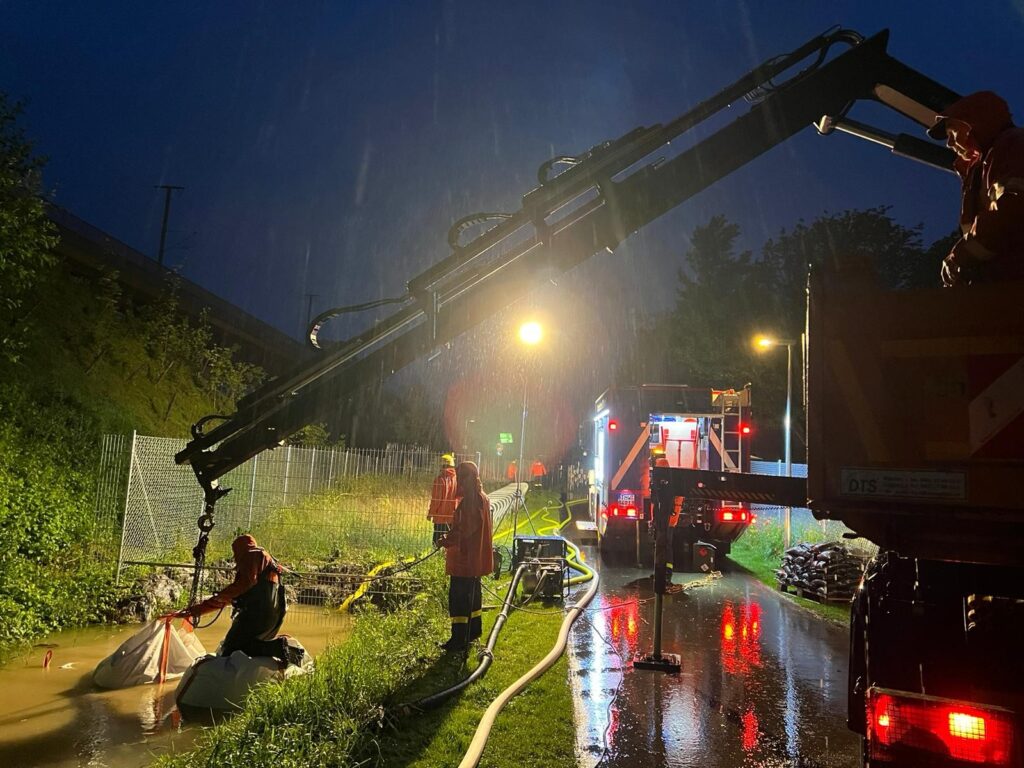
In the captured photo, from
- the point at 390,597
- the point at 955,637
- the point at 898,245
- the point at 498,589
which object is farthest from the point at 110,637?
the point at 898,245

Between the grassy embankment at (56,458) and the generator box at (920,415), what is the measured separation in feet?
24.9

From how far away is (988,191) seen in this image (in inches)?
106

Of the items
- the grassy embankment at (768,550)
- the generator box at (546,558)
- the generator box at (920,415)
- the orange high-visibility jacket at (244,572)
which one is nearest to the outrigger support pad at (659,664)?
the generator box at (546,558)

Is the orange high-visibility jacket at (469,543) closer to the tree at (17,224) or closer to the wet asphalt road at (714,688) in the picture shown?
the wet asphalt road at (714,688)

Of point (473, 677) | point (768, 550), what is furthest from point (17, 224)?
point (768, 550)

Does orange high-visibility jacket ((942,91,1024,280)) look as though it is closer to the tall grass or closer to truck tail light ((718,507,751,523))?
the tall grass

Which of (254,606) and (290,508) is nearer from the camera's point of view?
(254,606)

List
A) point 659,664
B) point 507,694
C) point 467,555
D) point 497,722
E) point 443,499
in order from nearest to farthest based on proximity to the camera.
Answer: point 497,722 < point 507,694 < point 659,664 < point 467,555 < point 443,499

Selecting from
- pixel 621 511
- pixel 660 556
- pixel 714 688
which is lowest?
pixel 714 688

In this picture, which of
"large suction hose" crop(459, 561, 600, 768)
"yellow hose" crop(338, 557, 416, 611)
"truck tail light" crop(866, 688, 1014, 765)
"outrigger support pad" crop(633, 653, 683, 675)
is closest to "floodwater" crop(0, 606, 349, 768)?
"yellow hose" crop(338, 557, 416, 611)

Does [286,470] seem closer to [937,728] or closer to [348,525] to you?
[348,525]

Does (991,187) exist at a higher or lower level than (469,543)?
higher

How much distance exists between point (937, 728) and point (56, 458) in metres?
9.19

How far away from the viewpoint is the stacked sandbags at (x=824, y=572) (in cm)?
993
